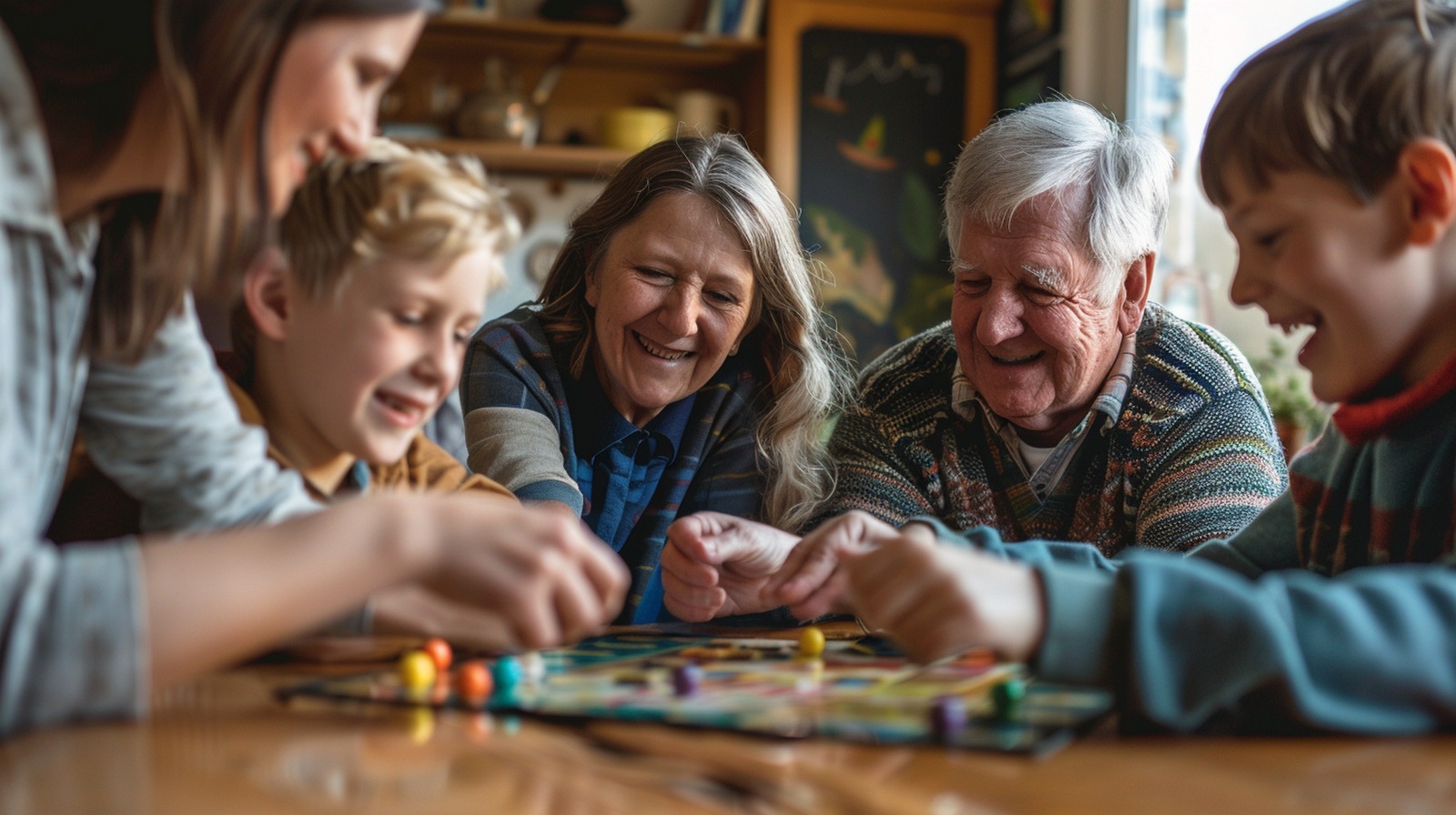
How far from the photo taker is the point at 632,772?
679 millimetres

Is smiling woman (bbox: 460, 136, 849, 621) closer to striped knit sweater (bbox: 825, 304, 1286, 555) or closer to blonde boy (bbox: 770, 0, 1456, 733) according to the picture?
striped knit sweater (bbox: 825, 304, 1286, 555)

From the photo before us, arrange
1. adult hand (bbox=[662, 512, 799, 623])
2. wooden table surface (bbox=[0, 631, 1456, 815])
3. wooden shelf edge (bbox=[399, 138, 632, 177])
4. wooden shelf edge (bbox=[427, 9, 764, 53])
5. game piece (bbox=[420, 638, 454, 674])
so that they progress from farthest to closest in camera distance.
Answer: wooden shelf edge (bbox=[399, 138, 632, 177])
wooden shelf edge (bbox=[427, 9, 764, 53])
adult hand (bbox=[662, 512, 799, 623])
game piece (bbox=[420, 638, 454, 674])
wooden table surface (bbox=[0, 631, 1456, 815])

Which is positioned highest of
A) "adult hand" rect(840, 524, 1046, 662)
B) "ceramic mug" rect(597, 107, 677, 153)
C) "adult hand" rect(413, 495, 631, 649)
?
"ceramic mug" rect(597, 107, 677, 153)

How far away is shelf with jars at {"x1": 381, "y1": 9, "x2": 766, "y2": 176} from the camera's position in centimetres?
378

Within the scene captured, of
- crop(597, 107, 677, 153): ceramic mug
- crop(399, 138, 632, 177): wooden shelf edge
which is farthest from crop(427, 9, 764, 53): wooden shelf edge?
crop(399, 138, 632, 177): wooden shelf edge

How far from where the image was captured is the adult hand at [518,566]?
760 millimetres

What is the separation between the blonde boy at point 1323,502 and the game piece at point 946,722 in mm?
54

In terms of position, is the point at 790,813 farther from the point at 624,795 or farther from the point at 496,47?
the point at 496,47

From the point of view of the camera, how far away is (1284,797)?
65 centimetres

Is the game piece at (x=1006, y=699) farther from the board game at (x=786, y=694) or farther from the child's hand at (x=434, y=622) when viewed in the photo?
the child's hand at (x=434, y=622)

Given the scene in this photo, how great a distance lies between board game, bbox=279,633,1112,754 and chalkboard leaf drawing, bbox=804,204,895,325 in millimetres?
2859

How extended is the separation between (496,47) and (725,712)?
3444 millimetres

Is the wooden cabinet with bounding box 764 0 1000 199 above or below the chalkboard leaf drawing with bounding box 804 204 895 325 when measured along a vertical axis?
above

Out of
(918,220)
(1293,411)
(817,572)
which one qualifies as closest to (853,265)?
(918,220)
